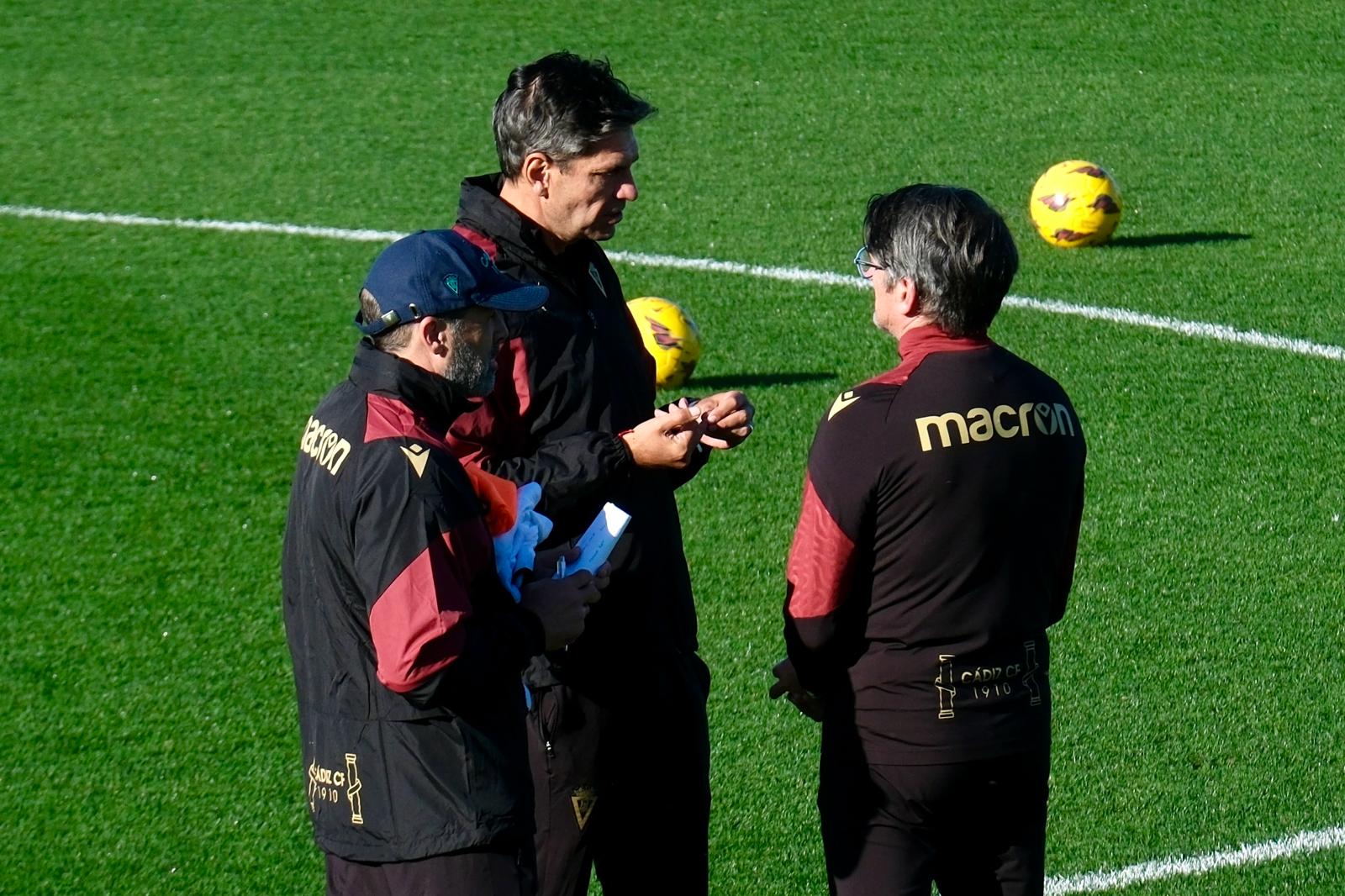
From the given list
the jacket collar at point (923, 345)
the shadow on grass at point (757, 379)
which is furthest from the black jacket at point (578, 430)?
the shadow on grass at point (757, 379)

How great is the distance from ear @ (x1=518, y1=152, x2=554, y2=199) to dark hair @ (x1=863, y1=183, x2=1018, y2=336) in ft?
3.21

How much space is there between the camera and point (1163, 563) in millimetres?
7832

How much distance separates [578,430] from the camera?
14.4 feet

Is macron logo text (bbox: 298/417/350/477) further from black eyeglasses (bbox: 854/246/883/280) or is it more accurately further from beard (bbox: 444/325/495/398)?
black eyeglasses (bbox: 854/246/883/280)

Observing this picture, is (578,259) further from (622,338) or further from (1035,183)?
(1035,183)

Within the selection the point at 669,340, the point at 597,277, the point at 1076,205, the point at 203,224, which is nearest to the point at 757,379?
the point at 669,340

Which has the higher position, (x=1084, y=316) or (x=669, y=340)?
(x=669, y=340)

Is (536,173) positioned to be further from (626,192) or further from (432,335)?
(432,335)

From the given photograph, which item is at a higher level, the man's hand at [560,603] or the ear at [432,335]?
the ear at [432,335]

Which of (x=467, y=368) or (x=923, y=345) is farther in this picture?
(x=923, y=345)

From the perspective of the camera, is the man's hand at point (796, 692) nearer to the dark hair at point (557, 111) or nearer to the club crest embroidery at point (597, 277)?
the club crest embroidery at point (597, 277)

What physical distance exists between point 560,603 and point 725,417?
86cm

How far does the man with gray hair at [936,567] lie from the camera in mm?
3773

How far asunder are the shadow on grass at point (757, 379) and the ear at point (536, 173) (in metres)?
5.46
